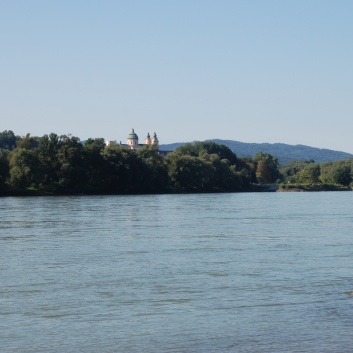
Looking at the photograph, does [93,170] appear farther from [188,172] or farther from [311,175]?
[311,175]

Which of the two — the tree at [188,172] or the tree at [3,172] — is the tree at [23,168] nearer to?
the tree at [3,172]

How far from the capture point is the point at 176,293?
20125 millimetres

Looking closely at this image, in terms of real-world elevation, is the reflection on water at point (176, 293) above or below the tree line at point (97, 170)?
below

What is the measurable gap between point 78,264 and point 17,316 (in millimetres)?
9035

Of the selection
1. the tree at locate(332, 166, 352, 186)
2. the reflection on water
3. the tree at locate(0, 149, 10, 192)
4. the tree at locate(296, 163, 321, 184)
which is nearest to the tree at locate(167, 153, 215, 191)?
the tree at locate(0, 149, 10, 192)

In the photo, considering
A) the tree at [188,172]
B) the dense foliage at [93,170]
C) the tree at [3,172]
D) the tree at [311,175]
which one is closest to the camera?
the tree at [3,172]

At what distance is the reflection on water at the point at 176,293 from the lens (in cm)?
1508

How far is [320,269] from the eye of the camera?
2447 centimetres

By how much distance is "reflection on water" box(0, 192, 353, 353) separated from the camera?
1508cm

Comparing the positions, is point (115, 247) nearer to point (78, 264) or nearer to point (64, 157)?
point (78, 264)

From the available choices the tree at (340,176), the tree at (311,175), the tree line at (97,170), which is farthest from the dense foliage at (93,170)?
the tree at (340,176)

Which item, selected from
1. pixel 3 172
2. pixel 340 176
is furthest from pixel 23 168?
pixel 340 176

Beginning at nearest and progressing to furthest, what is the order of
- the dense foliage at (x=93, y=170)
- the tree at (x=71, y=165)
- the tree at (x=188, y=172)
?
the dense foliage at (x=93, y=170) < the tree at (x=71, y=165) < the tree at (x=188, y=172)

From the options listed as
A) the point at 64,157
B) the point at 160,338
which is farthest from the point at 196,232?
the point at 64,157
